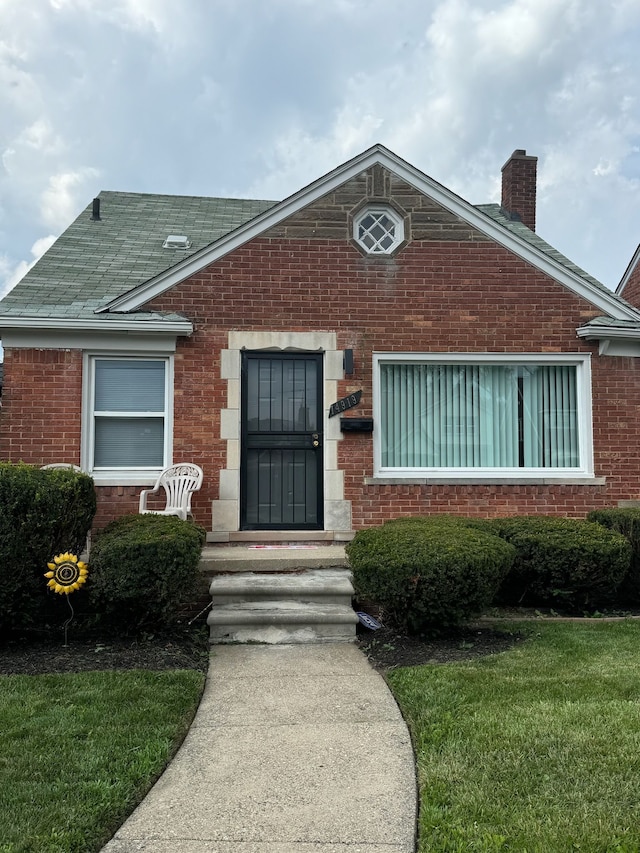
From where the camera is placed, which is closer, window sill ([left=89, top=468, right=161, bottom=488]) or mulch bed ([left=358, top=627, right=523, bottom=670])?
mulch bed ([left=358, top=627, right=523, bottom=670])

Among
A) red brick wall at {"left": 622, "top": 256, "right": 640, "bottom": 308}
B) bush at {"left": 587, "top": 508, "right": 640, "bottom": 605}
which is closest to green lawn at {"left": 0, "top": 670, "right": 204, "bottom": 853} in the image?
bush at {"left": 587, "top": 508, "right": 640, "bottom": 605}

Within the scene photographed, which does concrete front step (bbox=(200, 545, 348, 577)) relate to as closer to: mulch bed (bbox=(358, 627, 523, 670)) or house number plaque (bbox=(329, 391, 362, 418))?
mulch bed (bbox=(358, 627, 523, 670))

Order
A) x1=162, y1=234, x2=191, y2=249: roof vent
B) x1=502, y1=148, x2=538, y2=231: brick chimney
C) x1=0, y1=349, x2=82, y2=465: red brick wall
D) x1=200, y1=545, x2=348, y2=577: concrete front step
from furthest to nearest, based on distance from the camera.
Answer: x1=502, y1=148, x2=538, y2=231: brick chimney → x1=162, y1=234, x2=191, y2=249: roof vent → x1=0, y1=349, x2=82, y2=465: red brick wall → x1=200, y1=545, x2=348, y2=577: concrete front step

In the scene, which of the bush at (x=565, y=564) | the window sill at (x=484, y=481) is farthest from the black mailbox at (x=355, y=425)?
the bush at (x=565, y=564)

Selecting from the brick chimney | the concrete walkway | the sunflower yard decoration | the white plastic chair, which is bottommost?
the concrete walkway

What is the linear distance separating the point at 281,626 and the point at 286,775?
2570mm

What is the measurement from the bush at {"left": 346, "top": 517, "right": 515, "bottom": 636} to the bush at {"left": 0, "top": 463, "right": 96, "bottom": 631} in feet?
8.02

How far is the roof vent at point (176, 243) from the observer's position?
994 centimetres

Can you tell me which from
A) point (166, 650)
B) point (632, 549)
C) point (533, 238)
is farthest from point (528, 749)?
point (533, 238)

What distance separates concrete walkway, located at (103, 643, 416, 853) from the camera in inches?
109

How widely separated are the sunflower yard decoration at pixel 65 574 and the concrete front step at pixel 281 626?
1.19 meters

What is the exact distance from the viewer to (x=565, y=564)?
6590 mm

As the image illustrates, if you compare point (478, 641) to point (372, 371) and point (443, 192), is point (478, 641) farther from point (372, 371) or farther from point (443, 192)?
point (443, 192)

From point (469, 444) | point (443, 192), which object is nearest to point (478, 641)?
point (469, 444)
